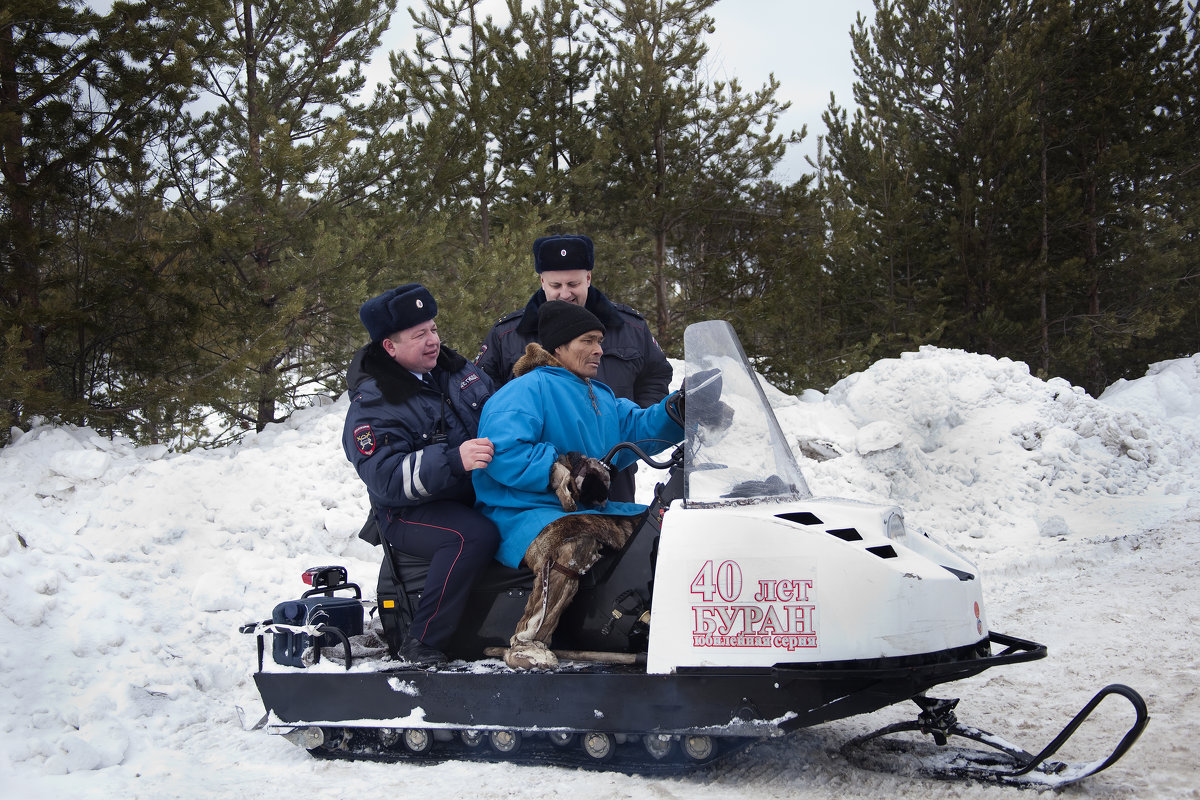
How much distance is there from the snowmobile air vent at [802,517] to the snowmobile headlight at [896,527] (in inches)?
10.9

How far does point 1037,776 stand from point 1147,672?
1.74 m

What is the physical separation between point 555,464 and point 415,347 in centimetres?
89

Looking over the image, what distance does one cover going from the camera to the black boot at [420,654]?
365cm

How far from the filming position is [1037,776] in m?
2.86

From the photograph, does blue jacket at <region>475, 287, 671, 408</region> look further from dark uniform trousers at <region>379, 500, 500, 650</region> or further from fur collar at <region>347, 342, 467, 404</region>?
dark uniform trousers at <region>379, 500, 500, 650</region>

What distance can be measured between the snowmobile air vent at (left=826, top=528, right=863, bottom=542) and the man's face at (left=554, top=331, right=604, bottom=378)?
4.11 ft

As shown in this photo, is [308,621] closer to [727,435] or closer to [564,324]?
[564,324]

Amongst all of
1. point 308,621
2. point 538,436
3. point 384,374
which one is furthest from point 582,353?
point 308,621

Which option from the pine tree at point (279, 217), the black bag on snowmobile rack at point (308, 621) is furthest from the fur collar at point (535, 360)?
the pine tree at point (279, 217)

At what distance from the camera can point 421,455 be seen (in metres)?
3.53

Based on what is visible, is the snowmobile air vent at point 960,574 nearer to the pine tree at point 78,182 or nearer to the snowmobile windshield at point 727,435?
the snowmobile windshield at point 727,435

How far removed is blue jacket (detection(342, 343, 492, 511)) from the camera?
3.52 metres

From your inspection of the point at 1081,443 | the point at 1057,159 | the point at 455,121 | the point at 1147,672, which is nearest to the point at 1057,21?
the point at 1057,159

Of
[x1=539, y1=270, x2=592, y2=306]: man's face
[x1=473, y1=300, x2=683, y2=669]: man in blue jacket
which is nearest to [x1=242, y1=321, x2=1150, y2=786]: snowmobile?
[x1=473, y1=300, x2=683, y2=669]: man in blue jacket
